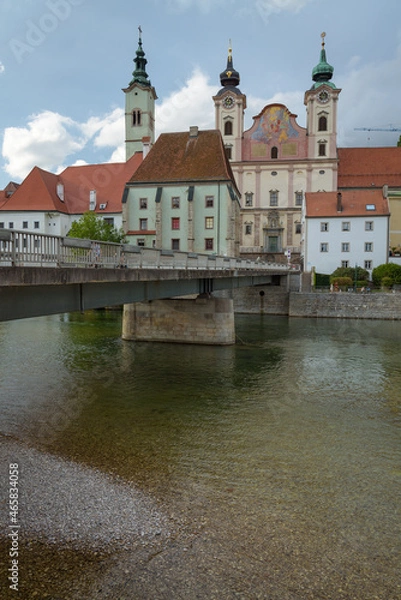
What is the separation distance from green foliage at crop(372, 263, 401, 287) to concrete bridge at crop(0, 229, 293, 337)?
1629 inches

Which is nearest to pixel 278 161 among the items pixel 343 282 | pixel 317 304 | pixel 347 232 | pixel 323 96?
pixel 323 96

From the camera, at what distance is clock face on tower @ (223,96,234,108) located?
87.6 metres

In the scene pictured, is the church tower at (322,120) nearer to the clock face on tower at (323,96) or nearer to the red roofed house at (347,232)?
the clock face on tower at (323,96)

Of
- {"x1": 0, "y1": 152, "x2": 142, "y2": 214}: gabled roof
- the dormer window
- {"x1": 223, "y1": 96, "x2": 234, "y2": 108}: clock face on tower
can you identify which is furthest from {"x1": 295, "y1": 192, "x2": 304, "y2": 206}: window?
{"x1": 0, "y1": 152, "x2": 142, "y2": 214}: gabled roof

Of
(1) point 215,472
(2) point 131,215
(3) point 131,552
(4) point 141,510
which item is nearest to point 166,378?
(1) point 215,472

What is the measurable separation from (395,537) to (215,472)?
4230 mm

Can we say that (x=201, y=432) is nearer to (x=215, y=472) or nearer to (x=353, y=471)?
(x=215, y=472)

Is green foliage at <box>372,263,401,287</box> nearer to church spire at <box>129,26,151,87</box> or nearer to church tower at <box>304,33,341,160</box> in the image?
church tower at <box>304,33,341,160</box>

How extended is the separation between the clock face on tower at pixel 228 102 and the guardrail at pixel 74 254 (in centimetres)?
7462

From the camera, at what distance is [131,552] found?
768cm

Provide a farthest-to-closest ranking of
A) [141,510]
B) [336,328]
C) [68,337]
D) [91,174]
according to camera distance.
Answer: [91,174] < [336,328] < [68,337] < [141,510]

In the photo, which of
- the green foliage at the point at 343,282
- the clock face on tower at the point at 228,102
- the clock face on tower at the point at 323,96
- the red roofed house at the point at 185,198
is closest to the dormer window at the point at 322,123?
the clock face on tower at the point at 323,96

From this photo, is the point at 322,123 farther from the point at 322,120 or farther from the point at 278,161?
the point at 278,161

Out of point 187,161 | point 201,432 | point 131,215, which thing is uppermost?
point 187,161
